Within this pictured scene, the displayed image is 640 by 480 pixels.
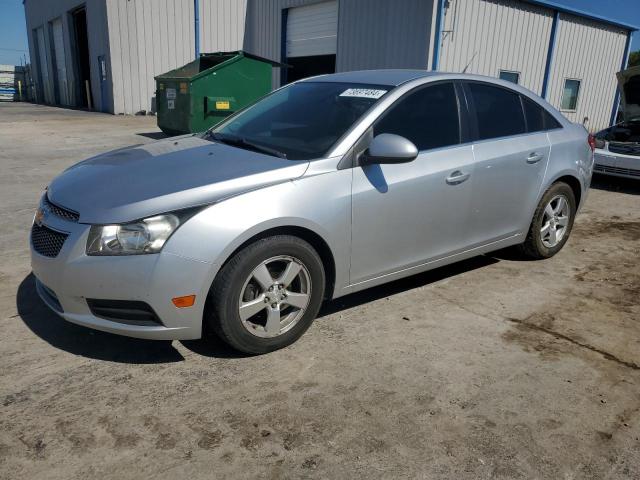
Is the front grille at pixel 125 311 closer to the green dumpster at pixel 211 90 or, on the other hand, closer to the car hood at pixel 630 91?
the car hood at pixel 630 91

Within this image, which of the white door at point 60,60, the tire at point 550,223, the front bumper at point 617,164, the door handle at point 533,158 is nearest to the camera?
the door handle at point 533,158

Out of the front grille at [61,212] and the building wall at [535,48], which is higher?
the building wall at [535,48]

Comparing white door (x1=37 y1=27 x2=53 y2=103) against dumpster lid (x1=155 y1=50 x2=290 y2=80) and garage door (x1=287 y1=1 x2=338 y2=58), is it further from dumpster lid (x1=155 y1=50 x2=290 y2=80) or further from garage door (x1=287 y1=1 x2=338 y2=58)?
dumpster lid (x1=155 y1=50 x2=290 y2=80)

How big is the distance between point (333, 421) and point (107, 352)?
4.61 feet

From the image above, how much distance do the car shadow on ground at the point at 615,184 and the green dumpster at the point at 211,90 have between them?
7.22 meters

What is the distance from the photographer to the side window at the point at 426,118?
3480 mm

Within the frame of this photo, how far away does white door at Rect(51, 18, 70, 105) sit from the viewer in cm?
2727

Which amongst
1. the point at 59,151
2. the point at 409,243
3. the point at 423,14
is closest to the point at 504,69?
the point at 423,14

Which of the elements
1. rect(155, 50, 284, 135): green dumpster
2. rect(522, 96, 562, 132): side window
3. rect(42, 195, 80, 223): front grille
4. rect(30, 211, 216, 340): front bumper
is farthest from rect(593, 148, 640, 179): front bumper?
rect(42, 195, 80, 223): front grille

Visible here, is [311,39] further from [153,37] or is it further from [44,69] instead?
[44,69]

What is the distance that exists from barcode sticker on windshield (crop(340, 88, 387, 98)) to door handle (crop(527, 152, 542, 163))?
4.86 feet

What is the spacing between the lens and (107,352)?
304cm

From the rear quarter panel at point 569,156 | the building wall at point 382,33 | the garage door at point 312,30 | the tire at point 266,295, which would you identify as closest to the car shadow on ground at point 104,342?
the tire at point 266,295

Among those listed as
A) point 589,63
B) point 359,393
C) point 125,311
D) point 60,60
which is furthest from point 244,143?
point 60,60
